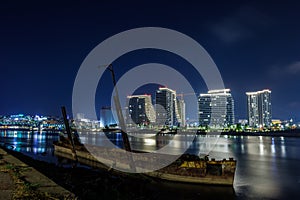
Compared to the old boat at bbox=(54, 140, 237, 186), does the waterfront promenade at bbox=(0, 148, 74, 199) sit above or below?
above

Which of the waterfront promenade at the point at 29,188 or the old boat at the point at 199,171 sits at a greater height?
the waterfront promenade at the point at 29,188

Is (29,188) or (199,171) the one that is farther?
(199,171)

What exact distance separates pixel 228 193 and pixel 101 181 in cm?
814

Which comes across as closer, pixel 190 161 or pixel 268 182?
pixel 190 161

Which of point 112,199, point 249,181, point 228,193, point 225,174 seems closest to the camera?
point 112,199

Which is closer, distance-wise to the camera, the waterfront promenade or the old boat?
the waterfront promenade

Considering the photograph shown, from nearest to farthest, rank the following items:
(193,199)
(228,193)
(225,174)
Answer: (193,199)
(228,193)
(225,174)

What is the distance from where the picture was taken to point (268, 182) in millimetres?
22922

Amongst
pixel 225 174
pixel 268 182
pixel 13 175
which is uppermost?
pixel 13 175

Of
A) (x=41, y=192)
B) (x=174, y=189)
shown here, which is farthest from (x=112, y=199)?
(x=174, y=189)

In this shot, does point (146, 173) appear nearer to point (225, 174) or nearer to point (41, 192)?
point (225, 174)

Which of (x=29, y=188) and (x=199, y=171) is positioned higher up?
(x=29, y=188)

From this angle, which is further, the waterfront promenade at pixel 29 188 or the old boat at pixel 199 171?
the old boat at pixel 199 171

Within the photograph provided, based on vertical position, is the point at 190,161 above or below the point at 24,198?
below
